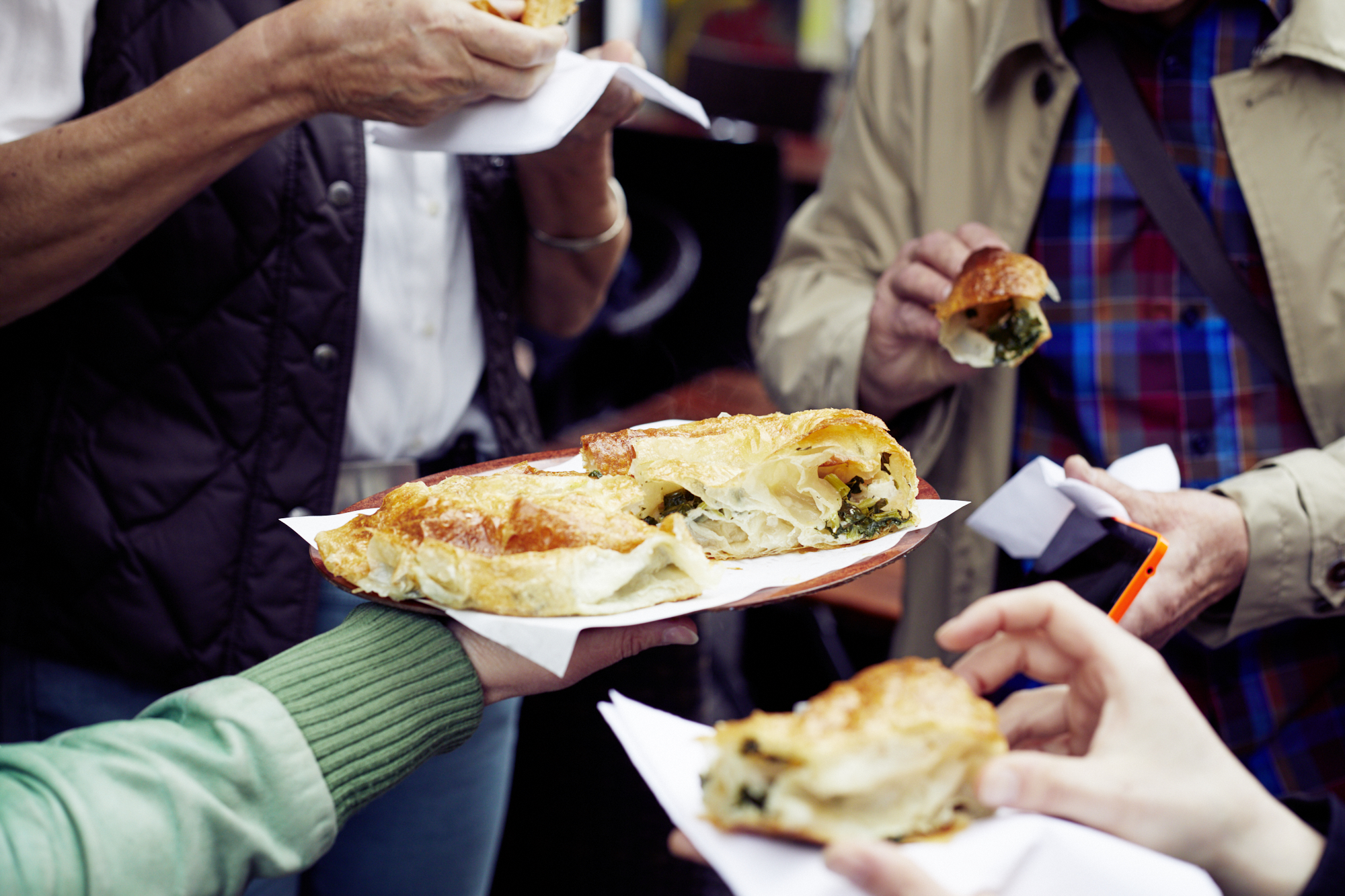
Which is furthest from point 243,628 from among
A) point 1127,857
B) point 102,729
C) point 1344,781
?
point 1344,781

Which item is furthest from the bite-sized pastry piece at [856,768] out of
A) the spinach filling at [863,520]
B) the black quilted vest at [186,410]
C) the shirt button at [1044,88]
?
the shirt button at [1044,88]

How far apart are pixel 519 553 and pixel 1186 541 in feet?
4.22

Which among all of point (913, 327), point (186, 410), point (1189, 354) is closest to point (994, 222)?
point (913, 327)

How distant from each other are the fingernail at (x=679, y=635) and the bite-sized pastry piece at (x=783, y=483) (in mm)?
284

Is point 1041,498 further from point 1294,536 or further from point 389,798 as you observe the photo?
point 389,798

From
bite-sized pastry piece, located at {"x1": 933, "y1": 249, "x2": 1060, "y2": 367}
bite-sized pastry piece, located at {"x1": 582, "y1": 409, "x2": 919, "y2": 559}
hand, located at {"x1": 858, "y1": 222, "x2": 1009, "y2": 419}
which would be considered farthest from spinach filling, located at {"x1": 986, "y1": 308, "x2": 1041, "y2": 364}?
bite-sized pastry piece, located at {"x1": 582, "y1": 409, "x2": 919, "y2": 559}

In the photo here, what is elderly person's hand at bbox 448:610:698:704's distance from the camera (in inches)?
48.9

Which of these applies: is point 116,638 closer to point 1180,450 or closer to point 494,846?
point 494,846

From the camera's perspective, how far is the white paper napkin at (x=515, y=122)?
169 centimetres

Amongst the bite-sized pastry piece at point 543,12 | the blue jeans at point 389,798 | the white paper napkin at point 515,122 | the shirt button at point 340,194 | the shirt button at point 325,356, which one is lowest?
the blue jeans at point 389,798

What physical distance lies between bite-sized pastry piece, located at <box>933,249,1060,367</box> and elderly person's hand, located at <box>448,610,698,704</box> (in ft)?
3.43

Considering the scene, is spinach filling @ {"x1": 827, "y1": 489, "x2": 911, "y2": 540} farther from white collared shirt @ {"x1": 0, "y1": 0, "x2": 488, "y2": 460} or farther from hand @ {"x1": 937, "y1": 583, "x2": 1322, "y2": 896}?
white collared shirt @ {"x1": 0, "y1": 0, "x2": 488, "y2": 460}

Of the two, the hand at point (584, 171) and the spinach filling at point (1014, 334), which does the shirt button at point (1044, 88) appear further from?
the hand at point (584, 171)

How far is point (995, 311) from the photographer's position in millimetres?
1988
